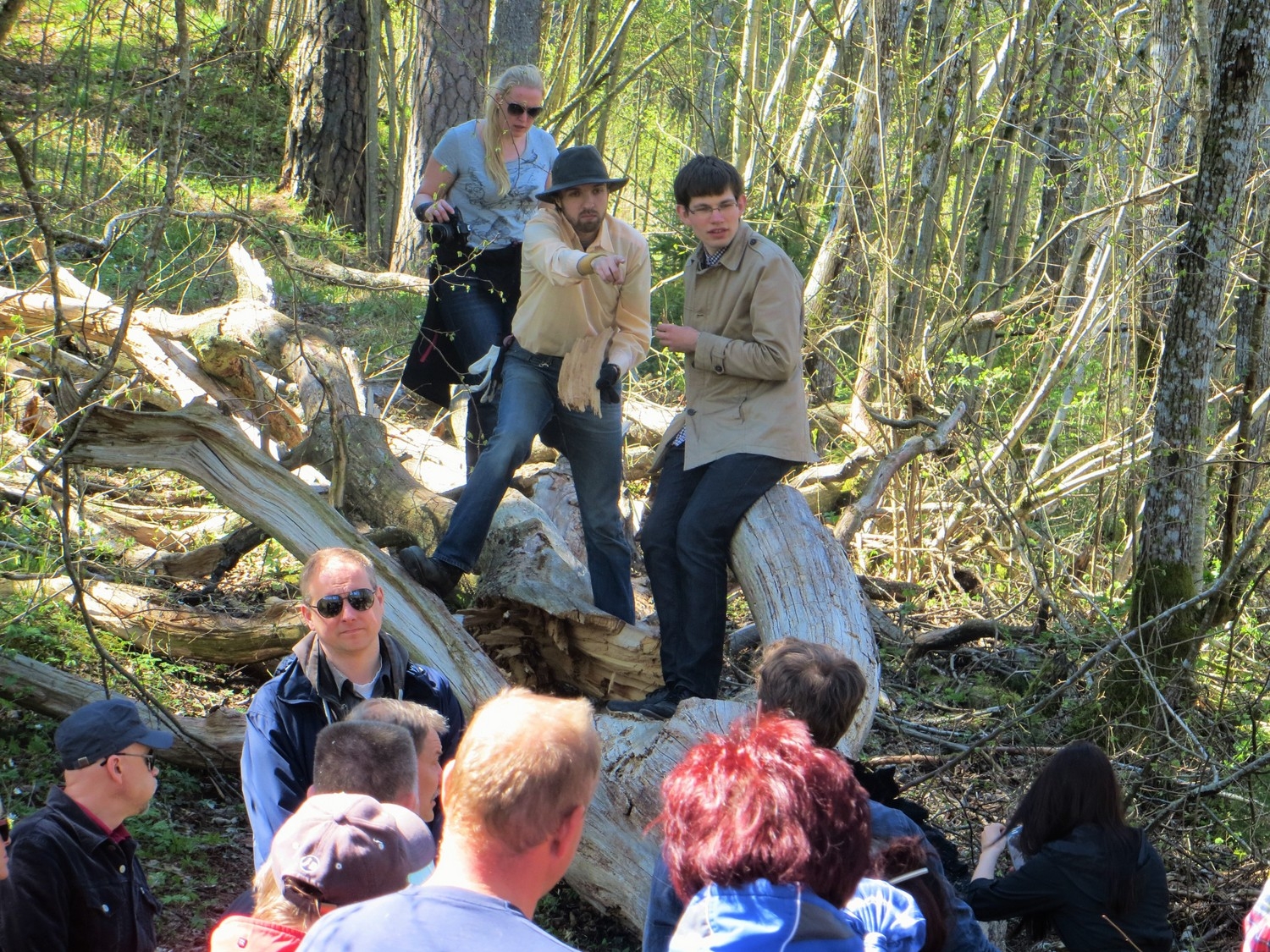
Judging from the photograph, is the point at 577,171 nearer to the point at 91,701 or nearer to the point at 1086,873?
the point at 91,701

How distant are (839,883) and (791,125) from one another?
15264 mm

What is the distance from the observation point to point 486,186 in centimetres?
559

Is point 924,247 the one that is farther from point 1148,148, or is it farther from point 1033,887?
point 1033,887

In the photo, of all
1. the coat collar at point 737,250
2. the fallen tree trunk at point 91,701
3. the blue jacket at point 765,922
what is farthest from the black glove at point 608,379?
the blue jacket at point 765,922

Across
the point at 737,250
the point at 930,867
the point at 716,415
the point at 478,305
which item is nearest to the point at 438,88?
the point at 478,305

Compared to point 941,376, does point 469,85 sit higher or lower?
higher

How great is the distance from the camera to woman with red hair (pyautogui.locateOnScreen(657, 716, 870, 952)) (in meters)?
1.78

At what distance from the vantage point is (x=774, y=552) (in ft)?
15.0

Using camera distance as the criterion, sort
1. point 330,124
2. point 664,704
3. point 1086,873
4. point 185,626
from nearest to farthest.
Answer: point 1086,873, point 664,704, point 185,626, point 330,124

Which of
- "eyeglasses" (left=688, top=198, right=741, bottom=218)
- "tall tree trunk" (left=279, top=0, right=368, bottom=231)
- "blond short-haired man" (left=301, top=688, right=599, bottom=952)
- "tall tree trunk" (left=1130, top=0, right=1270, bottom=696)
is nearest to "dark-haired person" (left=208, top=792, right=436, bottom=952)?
"blond short-haired man" (left=301, top=688, right=599, bottom=952)

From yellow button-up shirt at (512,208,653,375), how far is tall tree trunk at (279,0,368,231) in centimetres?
785

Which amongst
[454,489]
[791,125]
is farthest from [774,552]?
[791,125]

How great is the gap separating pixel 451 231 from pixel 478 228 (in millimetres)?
138

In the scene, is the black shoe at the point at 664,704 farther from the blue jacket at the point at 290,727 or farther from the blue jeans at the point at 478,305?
the blue jeans at the point at 478,305
